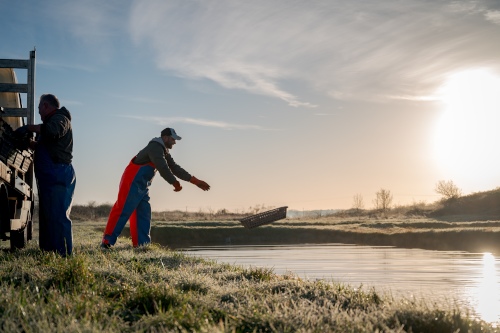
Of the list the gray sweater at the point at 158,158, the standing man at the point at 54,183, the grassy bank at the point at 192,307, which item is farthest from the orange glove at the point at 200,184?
the grassy bank at the point at 192,307

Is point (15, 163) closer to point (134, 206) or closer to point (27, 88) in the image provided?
point (134, 206)

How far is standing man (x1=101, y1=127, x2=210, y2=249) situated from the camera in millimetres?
9289

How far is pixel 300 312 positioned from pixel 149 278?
81.2 inches

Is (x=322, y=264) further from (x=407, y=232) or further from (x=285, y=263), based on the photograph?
(x=407, y=232)

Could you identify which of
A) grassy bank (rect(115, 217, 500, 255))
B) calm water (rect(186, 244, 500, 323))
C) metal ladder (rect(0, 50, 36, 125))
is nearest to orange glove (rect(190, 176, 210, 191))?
calm water (rect(186, 244, 500, 323))

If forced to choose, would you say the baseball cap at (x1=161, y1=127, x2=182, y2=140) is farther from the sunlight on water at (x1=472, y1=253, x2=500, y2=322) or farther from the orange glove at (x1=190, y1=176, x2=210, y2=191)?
the sunlight on water at (x1=472, y1=253, x2=500, y2=322)

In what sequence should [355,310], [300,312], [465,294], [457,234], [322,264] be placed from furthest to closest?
[457,234] < [322,264] < [465,294] < [355,310] < [300,312]

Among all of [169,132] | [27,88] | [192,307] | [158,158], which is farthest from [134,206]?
[192,307]

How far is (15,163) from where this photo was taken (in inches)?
311

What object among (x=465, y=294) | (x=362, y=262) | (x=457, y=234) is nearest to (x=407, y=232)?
(x=457, y=234)

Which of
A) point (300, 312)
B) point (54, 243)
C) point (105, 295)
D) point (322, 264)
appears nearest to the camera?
point (300, 312)

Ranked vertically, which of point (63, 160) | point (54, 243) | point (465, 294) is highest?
point (63, 160)

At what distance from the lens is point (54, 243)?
7211 mm

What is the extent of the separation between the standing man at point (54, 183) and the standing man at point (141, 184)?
6.36 ft
